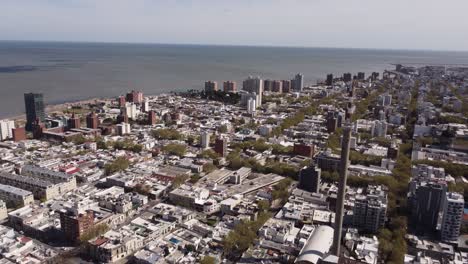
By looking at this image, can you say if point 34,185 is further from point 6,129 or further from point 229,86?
point 229,86

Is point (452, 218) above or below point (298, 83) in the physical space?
below

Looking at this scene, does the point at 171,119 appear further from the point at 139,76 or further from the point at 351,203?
the point at 139,76

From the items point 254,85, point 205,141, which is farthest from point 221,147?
point 254,85

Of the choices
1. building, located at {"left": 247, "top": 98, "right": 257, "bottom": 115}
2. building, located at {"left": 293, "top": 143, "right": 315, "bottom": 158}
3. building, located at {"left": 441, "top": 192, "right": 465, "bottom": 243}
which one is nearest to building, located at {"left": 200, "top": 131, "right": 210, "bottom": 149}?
building, located at {"left": 293, "top": 143, "right": 315, "bottom": 158}

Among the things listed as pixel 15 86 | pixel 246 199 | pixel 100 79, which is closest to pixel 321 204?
pixel 246 199

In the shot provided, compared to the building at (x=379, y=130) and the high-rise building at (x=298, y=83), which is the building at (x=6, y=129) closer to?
the building at (x=379, y=130)
